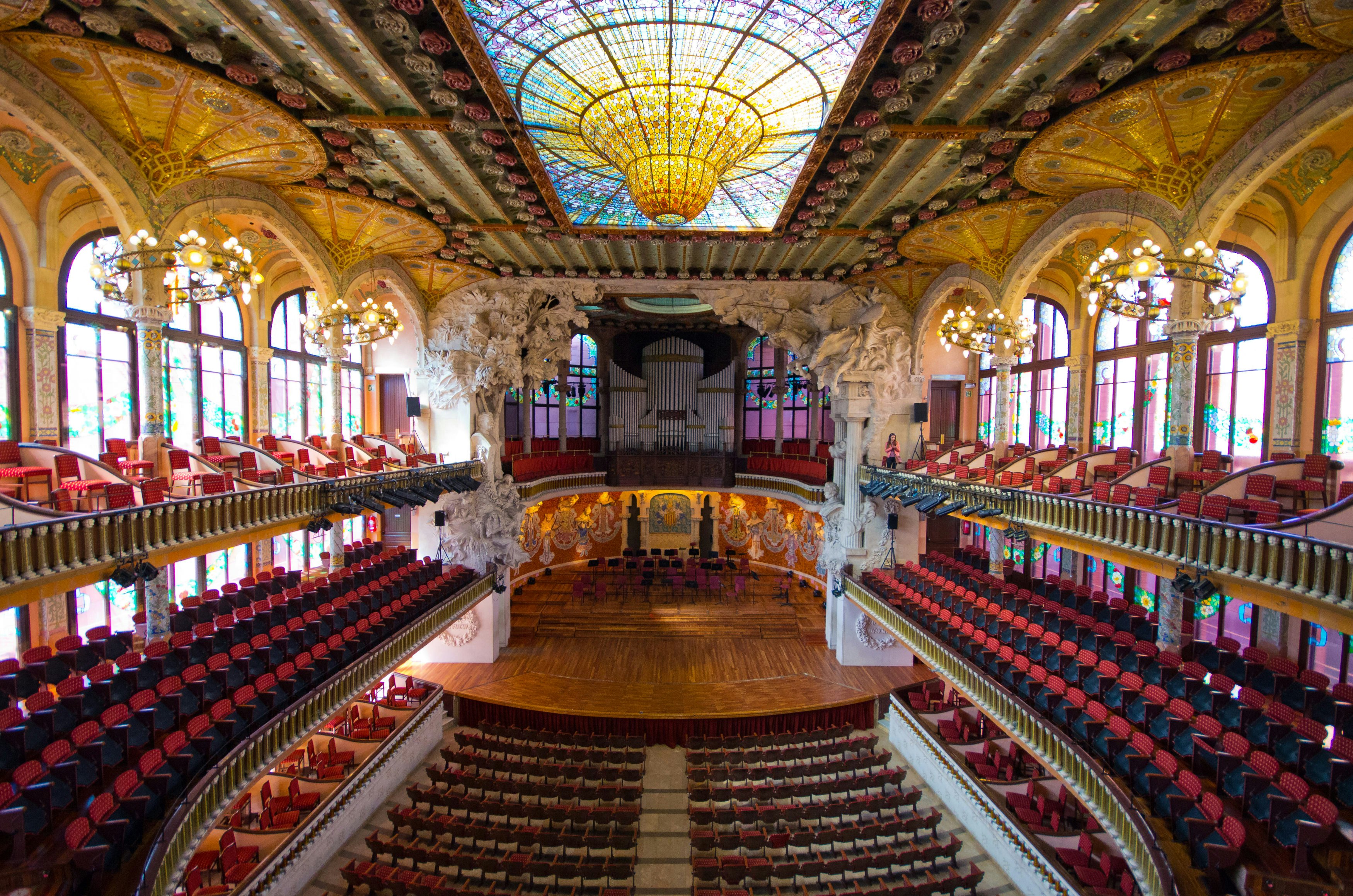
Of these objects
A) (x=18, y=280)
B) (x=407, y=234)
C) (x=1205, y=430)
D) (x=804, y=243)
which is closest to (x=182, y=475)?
(x=18, y=280)

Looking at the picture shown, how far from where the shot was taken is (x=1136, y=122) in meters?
8.03

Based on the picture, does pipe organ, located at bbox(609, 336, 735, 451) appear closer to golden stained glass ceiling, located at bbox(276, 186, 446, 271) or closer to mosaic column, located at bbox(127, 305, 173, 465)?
golden stained glass ceiling, located at bbox(276, 186, 446, 271)

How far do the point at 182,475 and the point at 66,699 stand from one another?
11.7 feet

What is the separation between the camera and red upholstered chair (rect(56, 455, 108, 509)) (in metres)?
7.49

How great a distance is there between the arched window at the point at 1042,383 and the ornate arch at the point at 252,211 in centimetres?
1800

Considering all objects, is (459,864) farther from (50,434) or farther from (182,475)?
(50,434)

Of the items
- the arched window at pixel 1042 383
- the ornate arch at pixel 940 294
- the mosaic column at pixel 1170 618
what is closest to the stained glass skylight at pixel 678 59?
the ornate arch at pixel 940 294

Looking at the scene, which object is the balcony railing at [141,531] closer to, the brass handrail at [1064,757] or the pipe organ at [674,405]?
the brass handrail at [1064,757]

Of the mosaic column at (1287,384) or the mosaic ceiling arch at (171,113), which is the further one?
the mosaic column at (1287,384)

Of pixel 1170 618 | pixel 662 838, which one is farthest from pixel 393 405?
pixel 1170 618

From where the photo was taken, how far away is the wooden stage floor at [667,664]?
14.7 meters

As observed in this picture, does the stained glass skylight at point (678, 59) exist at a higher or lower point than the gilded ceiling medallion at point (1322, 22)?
higher

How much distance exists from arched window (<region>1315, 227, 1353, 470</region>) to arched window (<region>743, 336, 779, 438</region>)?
16730 mm

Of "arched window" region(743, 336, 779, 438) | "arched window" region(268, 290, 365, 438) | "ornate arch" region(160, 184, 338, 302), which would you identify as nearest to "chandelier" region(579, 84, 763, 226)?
"ornate arch" region(160, 184, 338, 302)
